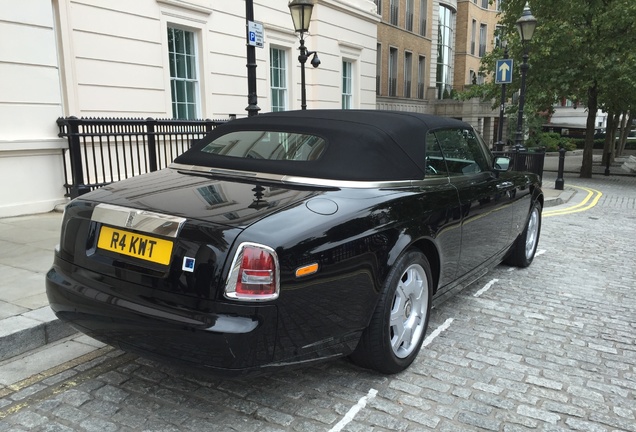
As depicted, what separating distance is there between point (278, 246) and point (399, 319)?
120 cm

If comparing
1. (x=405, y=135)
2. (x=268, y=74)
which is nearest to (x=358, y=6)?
(x=268, y=74)

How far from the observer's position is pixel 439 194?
3680mm

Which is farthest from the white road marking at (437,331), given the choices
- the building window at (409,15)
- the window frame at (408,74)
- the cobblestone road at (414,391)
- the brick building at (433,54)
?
the building window at (409,15)

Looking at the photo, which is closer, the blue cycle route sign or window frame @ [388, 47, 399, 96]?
the blue cycle route sign

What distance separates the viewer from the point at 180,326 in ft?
8.04

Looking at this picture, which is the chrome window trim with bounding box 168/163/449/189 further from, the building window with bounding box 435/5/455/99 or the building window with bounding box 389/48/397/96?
the building window with bounding box 435/5/455/99

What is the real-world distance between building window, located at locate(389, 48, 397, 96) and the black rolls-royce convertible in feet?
88.4

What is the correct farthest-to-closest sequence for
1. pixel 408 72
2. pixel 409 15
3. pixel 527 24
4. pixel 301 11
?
1. pixel 408 72
2. pixel 409 15
3. pixel 527 24
4. pixel 301 11

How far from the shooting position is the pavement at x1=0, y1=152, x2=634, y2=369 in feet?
11.4

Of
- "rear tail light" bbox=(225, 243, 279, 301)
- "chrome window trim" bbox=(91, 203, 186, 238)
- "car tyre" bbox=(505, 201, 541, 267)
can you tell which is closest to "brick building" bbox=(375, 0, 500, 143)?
"car tyre" bbox=(505, 201, 541, 267)

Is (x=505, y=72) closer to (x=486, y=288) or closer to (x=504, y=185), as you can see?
(x=504, y=185)

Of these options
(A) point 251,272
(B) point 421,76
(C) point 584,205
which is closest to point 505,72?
(C) point 584,205

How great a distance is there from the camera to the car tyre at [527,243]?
227 inches

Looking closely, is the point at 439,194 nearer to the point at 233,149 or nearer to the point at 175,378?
the point at 233,149
